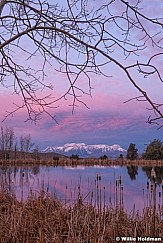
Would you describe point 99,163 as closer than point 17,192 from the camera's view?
No

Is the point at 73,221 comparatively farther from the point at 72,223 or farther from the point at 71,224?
the point at 71,224

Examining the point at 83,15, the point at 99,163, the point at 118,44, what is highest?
the point at 83,15

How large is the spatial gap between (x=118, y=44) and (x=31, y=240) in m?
1.84

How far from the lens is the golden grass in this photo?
10.3 feet

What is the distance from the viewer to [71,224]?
10.8 feet

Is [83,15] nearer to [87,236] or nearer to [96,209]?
[87,236]

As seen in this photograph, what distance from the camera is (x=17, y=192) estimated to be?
5602 millimetres

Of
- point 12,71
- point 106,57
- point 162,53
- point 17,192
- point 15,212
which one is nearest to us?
point 162,53

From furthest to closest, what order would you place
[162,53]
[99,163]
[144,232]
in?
[99,163] → [144,232] → [162,53]

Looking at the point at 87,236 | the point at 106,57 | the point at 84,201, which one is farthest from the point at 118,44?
the point at 84,201

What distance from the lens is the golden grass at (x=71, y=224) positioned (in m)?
3.13

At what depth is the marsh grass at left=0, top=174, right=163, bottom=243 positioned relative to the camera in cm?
315

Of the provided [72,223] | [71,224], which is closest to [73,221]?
[72,223]

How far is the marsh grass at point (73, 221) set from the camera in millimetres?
3152
